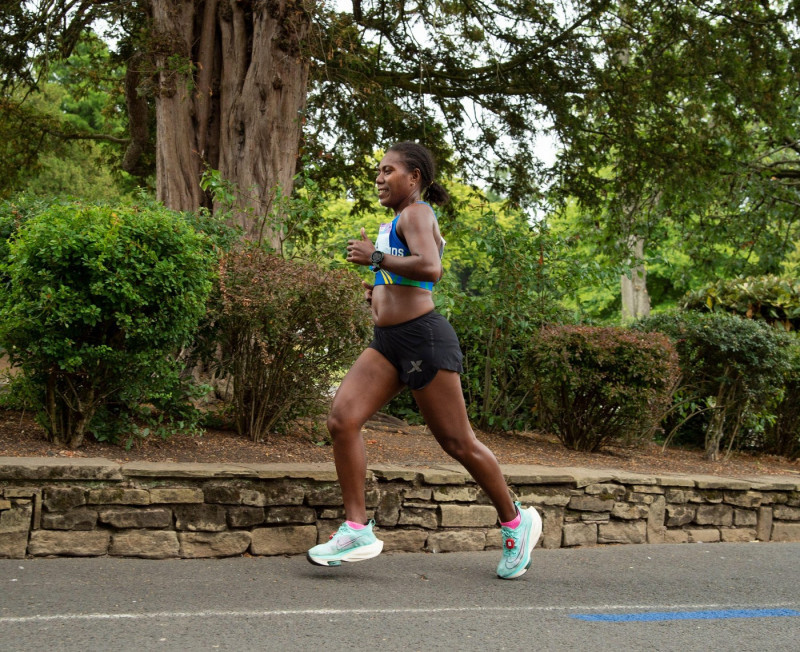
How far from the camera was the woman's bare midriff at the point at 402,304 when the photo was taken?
481 centimetres

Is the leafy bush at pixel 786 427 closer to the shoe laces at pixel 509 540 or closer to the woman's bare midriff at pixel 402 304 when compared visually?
the shoe laces at pixel 509 540

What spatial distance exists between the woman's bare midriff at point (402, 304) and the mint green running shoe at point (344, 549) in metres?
1.11

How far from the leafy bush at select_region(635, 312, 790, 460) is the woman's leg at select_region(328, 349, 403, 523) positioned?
4.88 m

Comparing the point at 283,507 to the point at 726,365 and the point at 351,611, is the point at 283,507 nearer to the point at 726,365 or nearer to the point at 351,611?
the point at 351,611

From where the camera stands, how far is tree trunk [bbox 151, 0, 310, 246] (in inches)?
349

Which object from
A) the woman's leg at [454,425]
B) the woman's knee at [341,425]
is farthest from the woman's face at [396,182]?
the woman's knee at [341,425]

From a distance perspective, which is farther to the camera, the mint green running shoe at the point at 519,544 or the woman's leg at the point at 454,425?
the mint green running shoe at the point at 519,544

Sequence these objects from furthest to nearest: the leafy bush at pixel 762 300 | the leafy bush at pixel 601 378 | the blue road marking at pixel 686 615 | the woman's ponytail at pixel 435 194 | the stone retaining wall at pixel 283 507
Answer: the leafy bush at pixel 762 300 < the leafy bush at pixel 601 378 < the woman's ponytail at pixel 435 194 < the stone retaining wall at pixel 283 507 < the blue road marking at pixel 686 615

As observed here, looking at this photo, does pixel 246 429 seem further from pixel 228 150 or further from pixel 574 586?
pixel 228 150

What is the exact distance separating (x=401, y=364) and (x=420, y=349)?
0.46ft

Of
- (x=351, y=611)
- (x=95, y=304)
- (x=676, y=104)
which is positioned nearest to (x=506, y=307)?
(x=95, y=304)

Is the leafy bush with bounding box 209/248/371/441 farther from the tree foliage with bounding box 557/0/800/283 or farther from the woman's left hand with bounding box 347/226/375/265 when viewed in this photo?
the tree foliage with bounding box 557/0/800/283

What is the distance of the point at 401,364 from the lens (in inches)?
189

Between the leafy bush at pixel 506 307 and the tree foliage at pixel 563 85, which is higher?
the tree foliage at pixel 563 85
